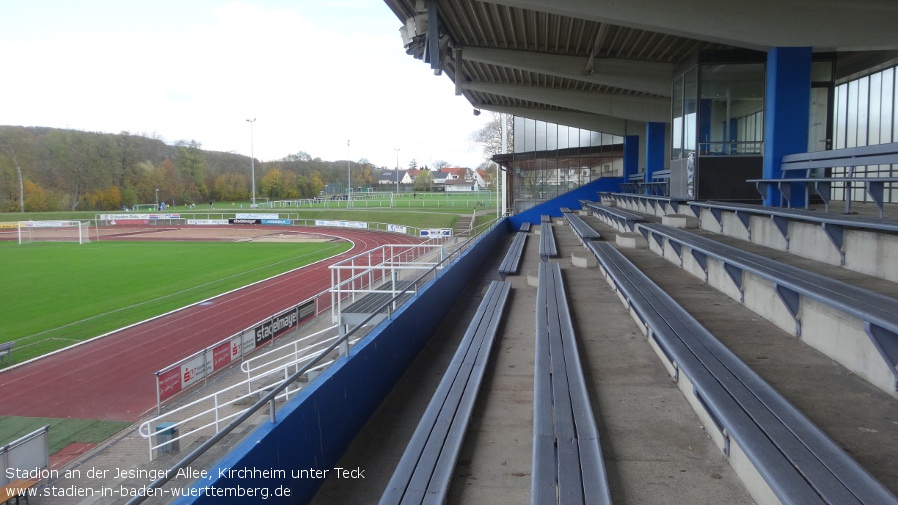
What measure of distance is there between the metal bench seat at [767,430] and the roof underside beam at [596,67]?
1337cm

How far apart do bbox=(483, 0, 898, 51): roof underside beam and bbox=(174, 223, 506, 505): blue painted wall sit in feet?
21.3

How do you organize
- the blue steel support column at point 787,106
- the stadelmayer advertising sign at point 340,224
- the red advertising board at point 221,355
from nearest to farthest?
the blue steel support column at point 787,106
the red advertising board at point 221,355
the stadelmayer advertising sign at point 340,224

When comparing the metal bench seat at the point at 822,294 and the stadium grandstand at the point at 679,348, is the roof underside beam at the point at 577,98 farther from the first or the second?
the metal bench seat at the point at 822,294

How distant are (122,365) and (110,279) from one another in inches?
673

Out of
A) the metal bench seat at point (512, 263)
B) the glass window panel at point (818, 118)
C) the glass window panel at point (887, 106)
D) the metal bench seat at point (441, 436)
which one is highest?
the glass window panel at point (887, 106)

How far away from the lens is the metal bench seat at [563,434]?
334 cm

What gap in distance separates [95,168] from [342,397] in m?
101

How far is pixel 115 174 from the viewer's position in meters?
94.4

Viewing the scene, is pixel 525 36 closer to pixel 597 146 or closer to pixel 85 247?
pixel 597 146

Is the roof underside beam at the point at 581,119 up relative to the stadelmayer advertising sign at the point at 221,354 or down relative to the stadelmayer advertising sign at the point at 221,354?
up

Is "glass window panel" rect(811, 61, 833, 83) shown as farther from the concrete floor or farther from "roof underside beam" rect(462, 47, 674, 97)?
the concrete floor

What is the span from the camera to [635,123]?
29234 mm

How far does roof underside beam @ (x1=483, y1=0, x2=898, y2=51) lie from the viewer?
9438 millimetres

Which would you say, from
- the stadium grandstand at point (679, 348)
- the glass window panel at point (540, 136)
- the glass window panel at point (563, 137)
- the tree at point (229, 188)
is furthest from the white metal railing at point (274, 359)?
the tree at point (229, 188)
